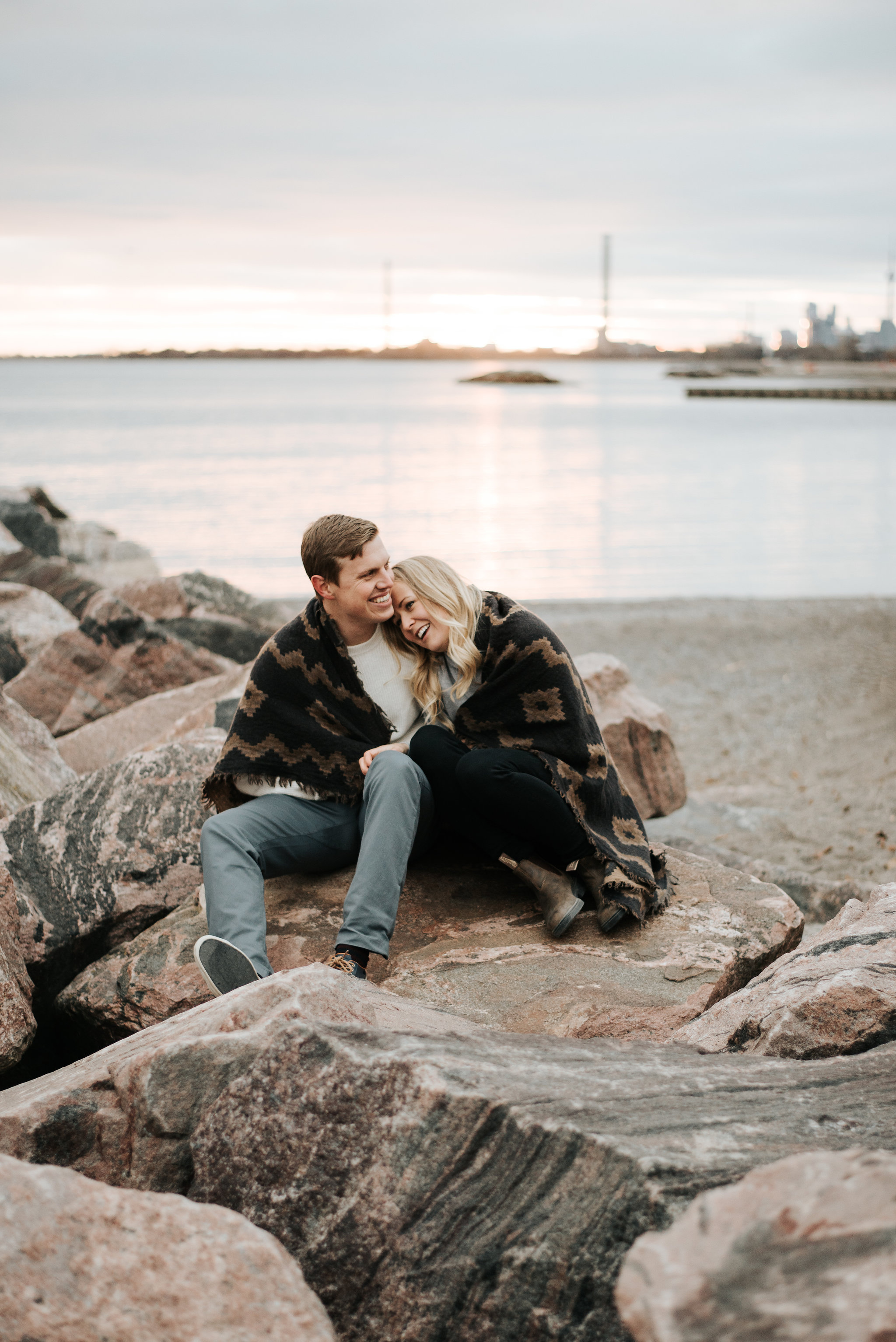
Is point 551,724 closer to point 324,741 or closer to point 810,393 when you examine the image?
point 324,741

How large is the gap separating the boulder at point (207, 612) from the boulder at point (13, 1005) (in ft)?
13.8

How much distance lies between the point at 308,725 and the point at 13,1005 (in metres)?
1.23

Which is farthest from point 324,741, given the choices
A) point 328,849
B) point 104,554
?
point 104,554

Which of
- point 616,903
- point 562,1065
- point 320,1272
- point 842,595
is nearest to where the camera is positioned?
point 320,1272

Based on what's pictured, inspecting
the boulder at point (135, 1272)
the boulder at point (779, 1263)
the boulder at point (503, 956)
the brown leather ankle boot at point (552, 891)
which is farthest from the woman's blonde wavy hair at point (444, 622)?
the boulder at point (779, 1263)

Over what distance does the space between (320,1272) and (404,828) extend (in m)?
1.59

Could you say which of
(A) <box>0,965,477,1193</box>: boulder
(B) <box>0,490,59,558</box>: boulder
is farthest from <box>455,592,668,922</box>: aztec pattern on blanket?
(B) <box>0,490,59,558</box>: boulder

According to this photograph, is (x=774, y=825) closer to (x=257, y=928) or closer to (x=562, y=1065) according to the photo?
(x=257, y=928)

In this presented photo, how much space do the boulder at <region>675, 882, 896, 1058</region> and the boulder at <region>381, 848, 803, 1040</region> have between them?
209 millimetres

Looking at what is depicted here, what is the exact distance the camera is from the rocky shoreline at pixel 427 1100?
1.50 metres

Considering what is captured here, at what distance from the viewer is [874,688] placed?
28.8 feet

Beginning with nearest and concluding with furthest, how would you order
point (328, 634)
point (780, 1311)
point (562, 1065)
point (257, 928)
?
1. point (780, 1311)
2. point (562, 1065)
3. point (257, 928)
4. point (328, 634)

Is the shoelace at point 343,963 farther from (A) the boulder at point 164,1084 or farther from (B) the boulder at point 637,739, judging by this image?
(B) the boulder at point 637,739

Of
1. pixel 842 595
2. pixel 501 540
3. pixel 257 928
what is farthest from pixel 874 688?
pixel 501 540
